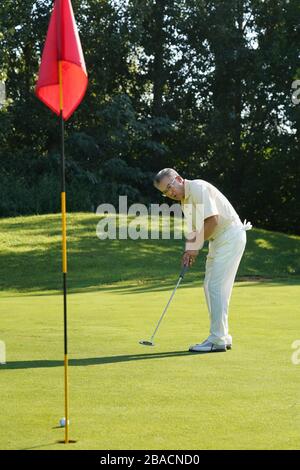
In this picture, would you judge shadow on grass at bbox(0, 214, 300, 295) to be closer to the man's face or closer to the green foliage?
the green foliage

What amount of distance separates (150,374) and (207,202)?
83.4 inches

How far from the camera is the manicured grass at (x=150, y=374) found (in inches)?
200

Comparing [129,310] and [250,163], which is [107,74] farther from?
[129,310]

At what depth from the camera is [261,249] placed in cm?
2680

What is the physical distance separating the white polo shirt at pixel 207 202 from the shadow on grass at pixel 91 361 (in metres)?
1.35

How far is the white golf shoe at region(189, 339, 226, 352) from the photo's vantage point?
28.0 ft

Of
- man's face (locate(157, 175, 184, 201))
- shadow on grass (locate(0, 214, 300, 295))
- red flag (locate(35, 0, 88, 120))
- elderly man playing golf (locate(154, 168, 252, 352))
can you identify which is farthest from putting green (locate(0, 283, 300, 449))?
shadow on grass (locate(0, 214, 300, 295))

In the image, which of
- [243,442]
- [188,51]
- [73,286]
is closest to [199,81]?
[188,51]

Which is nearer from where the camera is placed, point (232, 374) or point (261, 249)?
point (232, 374)

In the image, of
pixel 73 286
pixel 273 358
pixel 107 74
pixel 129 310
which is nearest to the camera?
pixel 273 358

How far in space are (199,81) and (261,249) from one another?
14.2m

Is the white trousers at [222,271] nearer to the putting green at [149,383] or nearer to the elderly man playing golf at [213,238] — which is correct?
the elderly man playing golf at [213,238]

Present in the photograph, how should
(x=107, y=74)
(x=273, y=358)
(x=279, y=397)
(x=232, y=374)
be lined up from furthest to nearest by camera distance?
(x=107, y=74) → (x=273, y=358) → (x=232, y=374) → (x=279, y=397)

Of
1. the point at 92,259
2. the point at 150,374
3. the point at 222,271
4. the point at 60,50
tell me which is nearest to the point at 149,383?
the point at 150,374
